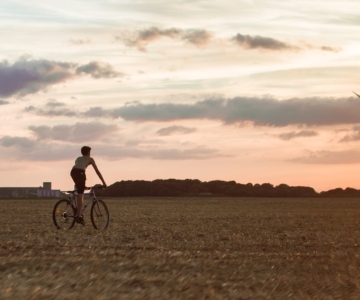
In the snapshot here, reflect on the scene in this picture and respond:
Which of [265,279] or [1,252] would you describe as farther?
[1,252]

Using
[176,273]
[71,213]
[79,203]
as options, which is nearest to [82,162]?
[79,203]

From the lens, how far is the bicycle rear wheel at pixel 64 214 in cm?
1955

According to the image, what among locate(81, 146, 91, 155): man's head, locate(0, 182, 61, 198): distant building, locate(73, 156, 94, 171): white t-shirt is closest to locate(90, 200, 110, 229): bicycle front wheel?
locate(73, 156, 94, 171): white t-shirt

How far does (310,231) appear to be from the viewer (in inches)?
775

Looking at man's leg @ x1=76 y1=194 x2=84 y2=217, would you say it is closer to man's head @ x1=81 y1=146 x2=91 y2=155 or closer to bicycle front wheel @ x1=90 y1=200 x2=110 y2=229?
bicycle front wheel @ x1=90 y1=200 x2=110 y2=229

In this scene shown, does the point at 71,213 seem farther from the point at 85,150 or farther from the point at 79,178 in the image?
the point at 85,150

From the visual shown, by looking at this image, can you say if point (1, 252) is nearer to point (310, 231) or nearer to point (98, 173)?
point (98, 173)

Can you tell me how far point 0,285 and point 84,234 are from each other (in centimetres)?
882

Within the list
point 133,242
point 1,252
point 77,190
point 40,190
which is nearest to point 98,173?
point 77,190

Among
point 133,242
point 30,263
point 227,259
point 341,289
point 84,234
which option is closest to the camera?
point 341,289

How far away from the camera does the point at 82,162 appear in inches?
754

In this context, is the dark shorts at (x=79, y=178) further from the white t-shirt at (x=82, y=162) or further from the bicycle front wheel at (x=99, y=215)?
the bicycle front wheel at (x=99, y=215)

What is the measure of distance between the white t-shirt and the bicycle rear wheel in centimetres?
113

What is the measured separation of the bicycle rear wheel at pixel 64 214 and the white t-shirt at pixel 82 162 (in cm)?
113
